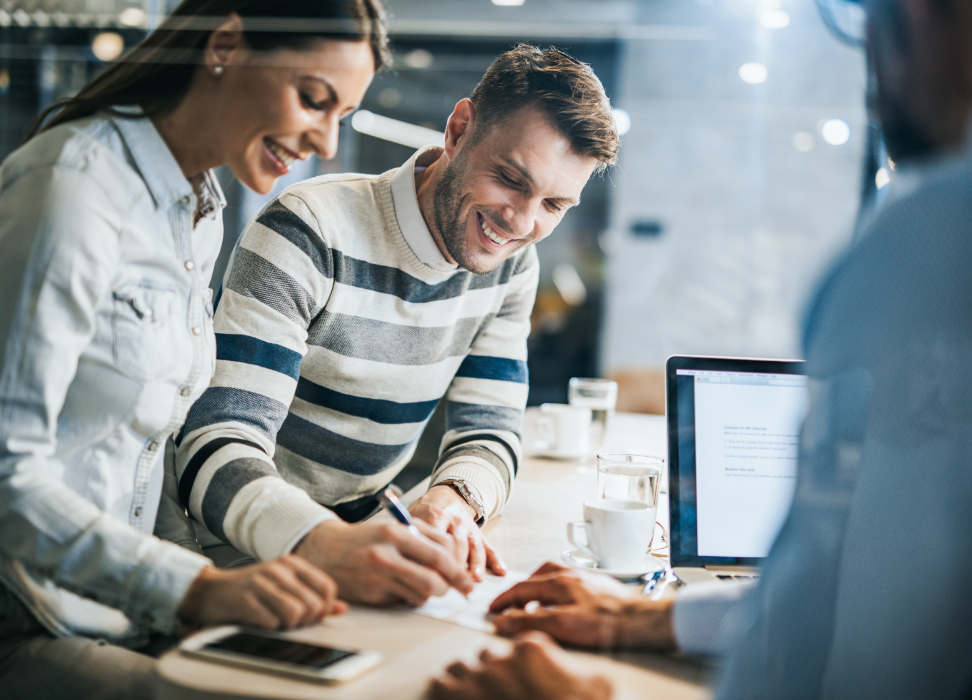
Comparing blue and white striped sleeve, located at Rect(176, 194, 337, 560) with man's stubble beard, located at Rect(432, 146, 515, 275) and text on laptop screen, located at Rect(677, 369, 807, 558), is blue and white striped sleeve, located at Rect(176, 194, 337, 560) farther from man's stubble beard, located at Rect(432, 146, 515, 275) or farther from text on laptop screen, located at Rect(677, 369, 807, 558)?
text on laptop screen, located at Rect(677, 369, 807, 558)

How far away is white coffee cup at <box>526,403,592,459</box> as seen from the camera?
1.59 meters

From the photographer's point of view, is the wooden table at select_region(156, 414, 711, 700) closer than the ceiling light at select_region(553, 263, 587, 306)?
Yes

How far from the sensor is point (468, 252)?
4.12 ft

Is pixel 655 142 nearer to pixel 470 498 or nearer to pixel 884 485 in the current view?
pixel 470 498

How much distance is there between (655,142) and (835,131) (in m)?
1.36

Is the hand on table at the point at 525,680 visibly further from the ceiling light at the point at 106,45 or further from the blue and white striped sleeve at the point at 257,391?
the ceiling light at the point at 106,45

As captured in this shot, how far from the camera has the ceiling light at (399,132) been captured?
4.62ft

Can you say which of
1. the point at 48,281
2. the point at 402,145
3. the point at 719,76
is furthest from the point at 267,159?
the point at 719,76

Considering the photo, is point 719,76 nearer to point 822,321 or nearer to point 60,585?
point 822,321

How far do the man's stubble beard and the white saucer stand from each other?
54 centimetres

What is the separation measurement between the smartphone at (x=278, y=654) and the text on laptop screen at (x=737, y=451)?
0.46 metres

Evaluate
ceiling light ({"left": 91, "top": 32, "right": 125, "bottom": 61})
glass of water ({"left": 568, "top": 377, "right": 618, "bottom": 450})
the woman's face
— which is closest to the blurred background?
ceiling light ({"left": 91, "top": 32, "right": 125, "bottom": 61})

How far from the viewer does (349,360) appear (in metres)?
1.21

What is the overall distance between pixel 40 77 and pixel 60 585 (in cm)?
88
